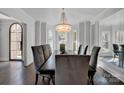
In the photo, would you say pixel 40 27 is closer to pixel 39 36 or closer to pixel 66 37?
pixel 39 36

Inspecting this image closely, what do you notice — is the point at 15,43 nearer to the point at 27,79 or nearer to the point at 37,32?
the point at 37,32

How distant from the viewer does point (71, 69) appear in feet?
8.45

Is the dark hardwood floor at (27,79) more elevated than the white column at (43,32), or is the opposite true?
the white column at (43,32)

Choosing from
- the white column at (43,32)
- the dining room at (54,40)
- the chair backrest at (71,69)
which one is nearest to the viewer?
the chair backrest at (71,69)

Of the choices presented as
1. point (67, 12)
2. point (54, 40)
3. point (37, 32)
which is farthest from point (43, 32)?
point (67, 12)

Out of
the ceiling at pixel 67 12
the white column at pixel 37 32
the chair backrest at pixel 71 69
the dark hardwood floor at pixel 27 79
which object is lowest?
the dark hardwood floor at pixel 27 79

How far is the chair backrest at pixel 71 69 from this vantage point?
2.57m

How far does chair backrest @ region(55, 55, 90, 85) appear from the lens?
2.57 m

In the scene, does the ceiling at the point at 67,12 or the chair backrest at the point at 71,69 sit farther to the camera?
the ceiling at the point at 67,12

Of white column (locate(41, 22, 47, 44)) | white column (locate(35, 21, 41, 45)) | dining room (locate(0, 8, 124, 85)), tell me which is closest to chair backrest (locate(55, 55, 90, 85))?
dining room (locate(0, 8, 124, 85))

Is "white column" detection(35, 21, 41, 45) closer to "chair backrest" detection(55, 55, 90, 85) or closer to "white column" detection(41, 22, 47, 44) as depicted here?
"white column" detection(41, 22, 47, 44)

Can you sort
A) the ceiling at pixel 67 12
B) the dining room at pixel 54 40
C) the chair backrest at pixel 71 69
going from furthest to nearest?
1. the ceiling at pixel 67 12
2. the dining room at pixel 54 40
3. the chair backrest at pixel 71 69

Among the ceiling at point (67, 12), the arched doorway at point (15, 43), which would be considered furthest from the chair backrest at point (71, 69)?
the arched doorway at point (15, 43)

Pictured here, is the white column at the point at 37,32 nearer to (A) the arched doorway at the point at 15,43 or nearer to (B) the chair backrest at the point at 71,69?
(A) the arched doorway at the point at 15,43
